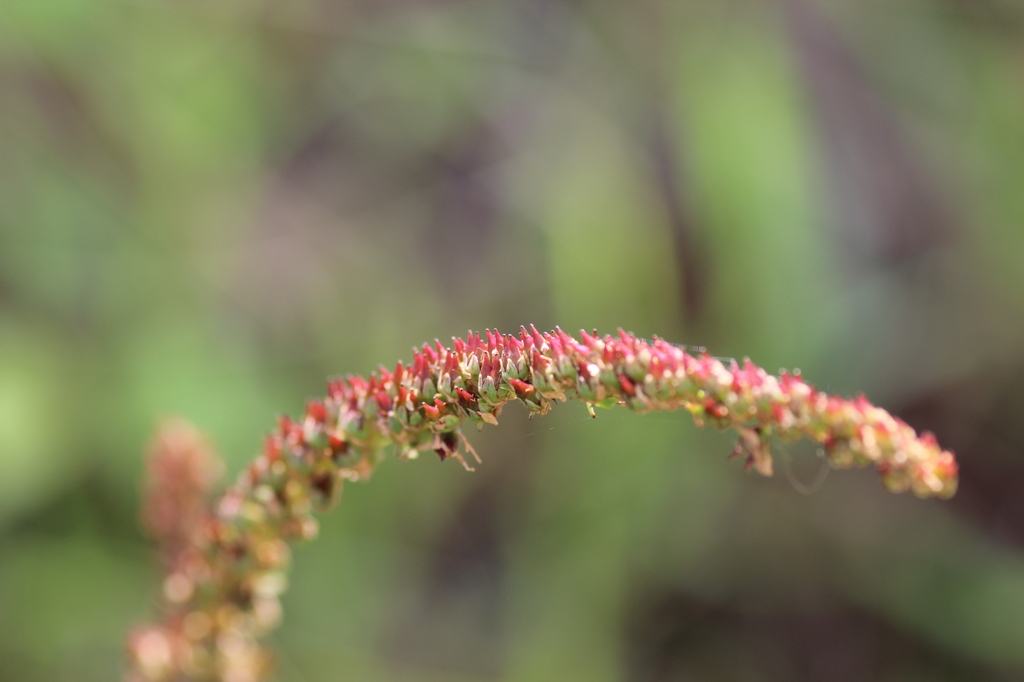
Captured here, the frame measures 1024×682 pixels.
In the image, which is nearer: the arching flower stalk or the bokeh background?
the arching flower stalk

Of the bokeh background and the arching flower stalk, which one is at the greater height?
the bokeh background

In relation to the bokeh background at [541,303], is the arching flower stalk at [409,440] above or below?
below

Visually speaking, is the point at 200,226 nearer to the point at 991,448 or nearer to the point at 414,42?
the point at 414,42

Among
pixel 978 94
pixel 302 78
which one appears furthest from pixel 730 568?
pixel 302 78

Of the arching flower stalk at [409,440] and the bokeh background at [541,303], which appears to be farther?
the bokeh background at [541,303]
